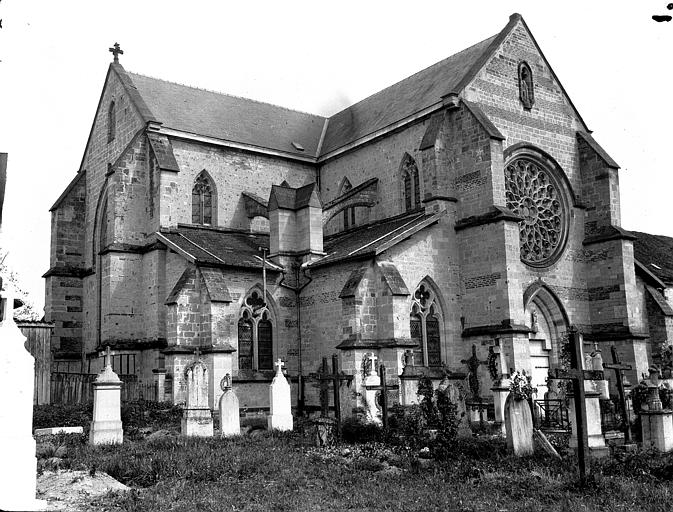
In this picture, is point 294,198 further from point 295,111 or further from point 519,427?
point 519,427

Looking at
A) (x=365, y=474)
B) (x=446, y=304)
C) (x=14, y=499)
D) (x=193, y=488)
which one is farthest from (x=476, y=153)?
(x=14, y=499)

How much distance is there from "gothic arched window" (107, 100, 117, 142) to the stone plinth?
1776cm

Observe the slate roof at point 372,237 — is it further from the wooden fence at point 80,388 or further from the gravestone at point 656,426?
the gravestone at point 656,426

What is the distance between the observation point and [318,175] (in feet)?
118

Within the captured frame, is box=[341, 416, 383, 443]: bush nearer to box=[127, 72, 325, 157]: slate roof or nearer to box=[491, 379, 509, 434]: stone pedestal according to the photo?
box=[491, 379, 509, 434]: stone pedestal

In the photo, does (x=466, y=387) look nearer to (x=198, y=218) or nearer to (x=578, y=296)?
(x=578, y=296)

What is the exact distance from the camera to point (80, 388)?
87.2 ft

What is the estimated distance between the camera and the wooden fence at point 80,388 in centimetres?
2612

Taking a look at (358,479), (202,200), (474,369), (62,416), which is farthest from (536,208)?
(358,479)

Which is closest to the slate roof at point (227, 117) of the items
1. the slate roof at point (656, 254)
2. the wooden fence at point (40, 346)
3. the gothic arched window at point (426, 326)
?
the wooden fence at point (40, 346)

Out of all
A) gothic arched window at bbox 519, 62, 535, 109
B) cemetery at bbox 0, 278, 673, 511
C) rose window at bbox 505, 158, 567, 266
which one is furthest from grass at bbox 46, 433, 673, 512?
gothic arched window at bbox 519, 62, 535, 109

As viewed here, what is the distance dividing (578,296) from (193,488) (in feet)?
72.1

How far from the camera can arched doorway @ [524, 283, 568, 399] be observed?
28.2m

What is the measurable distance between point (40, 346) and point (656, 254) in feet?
98.4
